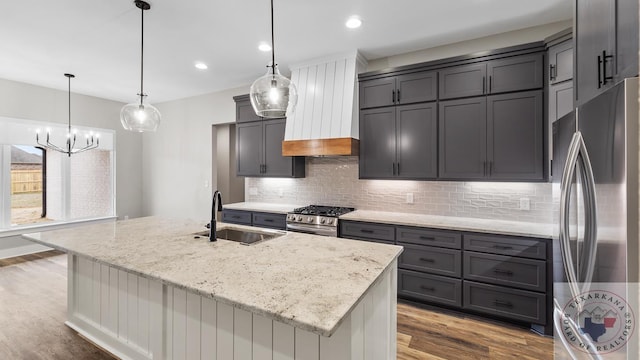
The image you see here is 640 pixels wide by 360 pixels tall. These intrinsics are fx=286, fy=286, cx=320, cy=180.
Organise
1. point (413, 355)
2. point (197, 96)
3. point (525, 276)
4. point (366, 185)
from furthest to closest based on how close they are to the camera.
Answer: point (197, 96)
point (366, 185)
point (525, 276)
point (413, 355)

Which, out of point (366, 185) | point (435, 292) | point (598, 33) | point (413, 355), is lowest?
point (413, 355)

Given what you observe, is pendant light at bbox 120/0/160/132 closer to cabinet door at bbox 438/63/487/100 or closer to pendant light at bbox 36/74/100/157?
cabinet door at bbox 438/63/487/100

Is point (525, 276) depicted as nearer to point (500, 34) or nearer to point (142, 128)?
point (500, 34)

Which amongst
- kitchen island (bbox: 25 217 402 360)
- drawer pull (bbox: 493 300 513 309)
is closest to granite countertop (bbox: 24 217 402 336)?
kitchen island (bbox: 25 217 402 360)

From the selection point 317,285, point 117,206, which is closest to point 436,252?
point 317,285

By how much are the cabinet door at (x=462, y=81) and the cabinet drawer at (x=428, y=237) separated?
1437mm

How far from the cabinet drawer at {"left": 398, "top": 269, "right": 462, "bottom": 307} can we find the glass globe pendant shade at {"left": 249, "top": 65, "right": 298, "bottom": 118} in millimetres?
2126

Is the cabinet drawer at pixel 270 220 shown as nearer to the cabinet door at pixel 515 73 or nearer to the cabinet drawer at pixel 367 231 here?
the cabinet drawer at pixel 367 231

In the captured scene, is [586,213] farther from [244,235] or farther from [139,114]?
[139,114]

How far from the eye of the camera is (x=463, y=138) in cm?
299

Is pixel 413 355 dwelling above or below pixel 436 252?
below

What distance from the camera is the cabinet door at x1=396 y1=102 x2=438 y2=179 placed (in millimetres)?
3135

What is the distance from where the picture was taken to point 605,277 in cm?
110

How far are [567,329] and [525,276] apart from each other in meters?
1.26
